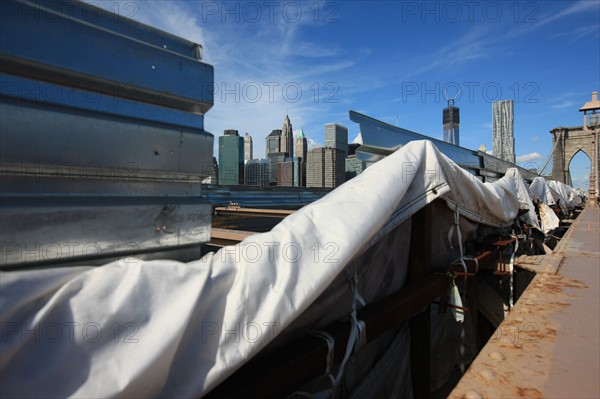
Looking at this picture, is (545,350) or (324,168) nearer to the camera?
(545,350)

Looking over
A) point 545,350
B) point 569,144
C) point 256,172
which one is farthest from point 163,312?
point 569,144

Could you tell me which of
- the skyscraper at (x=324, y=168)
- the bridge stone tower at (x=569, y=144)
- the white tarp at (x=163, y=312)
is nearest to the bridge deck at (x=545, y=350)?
the white tarp at (x=163, y=312)

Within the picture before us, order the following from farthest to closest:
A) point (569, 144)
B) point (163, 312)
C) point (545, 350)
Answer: point (569, 144)
point (545, 350)
point (163, 312)

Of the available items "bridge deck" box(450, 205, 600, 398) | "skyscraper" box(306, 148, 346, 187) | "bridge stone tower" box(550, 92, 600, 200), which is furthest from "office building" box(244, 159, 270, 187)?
"bridge stone tower" box(550, 92, 600, 200)

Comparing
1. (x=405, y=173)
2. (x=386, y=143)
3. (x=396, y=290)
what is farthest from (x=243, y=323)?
(x=386, y=143)

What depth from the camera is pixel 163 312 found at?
970 millimetres

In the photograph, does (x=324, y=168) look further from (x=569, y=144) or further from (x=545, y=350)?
(x=569, y=144)

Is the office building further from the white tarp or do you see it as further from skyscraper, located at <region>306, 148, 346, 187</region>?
the white tarp

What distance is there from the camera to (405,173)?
6.31 ft

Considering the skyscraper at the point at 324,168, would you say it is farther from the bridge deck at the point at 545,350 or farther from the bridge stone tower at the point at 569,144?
the bridge stone tower at the point at 569,144

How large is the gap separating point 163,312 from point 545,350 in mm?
1422

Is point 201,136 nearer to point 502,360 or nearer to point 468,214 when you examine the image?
point 502,360

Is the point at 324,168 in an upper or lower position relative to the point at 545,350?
upper

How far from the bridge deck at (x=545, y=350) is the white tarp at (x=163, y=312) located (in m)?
0.64
